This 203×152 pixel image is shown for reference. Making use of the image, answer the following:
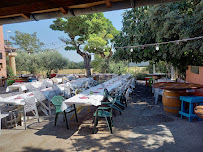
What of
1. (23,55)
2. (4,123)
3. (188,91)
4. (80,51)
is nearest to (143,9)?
(80,51)

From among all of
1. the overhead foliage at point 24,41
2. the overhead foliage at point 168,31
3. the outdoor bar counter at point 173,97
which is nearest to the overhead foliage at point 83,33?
the overhead foliage at point 168,31

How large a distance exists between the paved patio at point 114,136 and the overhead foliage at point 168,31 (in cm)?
313

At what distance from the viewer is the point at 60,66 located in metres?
17.7

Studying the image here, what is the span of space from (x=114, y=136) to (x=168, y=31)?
5.10m

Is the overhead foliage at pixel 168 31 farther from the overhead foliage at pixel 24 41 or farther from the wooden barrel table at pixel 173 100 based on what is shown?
the overhead foliage at pixel 24 41

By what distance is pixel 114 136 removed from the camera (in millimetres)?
3602

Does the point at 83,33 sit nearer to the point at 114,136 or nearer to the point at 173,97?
the point at 173,97

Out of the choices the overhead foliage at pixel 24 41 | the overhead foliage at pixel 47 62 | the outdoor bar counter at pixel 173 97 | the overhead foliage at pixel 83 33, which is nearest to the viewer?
the outdoor bar counter at pixel 173 97

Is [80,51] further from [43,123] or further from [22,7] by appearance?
[22,7]

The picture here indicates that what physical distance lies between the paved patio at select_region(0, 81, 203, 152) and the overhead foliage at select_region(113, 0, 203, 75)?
3.13 meters

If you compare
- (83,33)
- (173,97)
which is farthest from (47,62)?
(173,97)

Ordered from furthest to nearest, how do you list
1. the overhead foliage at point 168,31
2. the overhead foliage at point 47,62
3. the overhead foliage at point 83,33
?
the overhead foliage at point 47,62, the overhead foliage at point 83,33, the overhead foliage at point 168,31

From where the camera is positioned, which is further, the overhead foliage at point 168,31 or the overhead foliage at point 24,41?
the overhead foliage at point 24,41

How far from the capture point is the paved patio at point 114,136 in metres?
3.14
